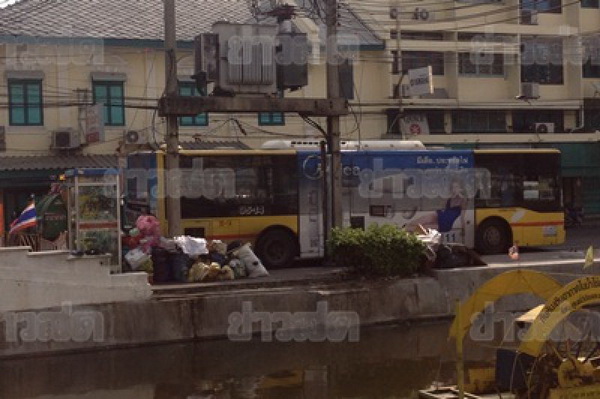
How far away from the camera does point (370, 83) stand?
34656 millimetres

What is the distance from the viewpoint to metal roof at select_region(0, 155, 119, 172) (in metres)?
28.2

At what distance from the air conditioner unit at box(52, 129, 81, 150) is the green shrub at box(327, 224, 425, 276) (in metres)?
14.4

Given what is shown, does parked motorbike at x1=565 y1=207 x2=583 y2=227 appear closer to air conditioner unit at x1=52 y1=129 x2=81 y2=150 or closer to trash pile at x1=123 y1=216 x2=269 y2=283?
air conditioner unit at x1=52 y1=129 x2=81 y2=150

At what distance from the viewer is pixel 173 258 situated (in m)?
17.1

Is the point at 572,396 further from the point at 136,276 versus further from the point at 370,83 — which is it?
the point at 370,83

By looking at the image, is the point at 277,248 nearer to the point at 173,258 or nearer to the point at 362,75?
the point at 173,258

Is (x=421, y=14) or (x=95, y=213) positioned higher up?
(x=421, y=14)

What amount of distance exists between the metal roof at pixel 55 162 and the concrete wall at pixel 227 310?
13450 millimetres

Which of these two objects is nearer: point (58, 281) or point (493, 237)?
point (58, 281)

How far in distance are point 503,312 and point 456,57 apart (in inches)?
843

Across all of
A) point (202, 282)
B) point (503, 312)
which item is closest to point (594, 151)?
point (503, 312)

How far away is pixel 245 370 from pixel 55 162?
682 inches

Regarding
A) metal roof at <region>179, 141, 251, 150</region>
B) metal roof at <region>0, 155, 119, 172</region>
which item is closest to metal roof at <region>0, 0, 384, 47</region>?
metal roof at <region>179, 141, 251, 150</region>

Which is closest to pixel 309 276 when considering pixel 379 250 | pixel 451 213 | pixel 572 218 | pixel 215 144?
pixel 379 250
